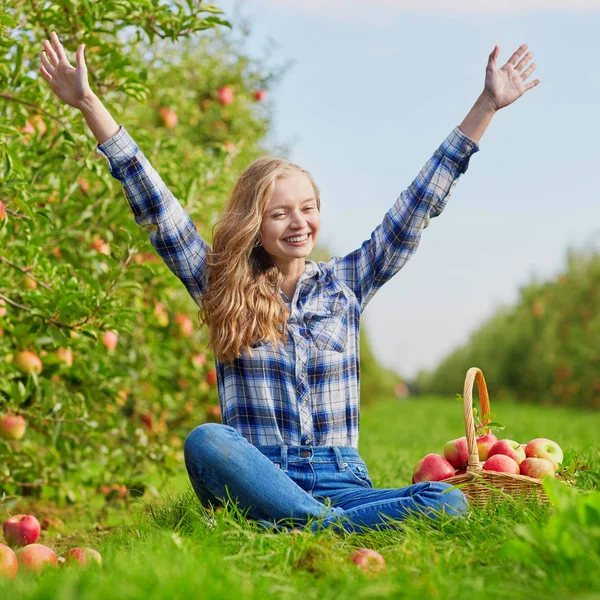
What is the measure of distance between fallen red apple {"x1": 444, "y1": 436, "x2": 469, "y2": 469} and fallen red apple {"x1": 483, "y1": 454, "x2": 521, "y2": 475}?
22 centimetres

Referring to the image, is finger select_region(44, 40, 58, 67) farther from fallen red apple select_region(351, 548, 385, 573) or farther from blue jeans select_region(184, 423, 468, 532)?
fallen red apple select_region(351, 548, 385, 573)

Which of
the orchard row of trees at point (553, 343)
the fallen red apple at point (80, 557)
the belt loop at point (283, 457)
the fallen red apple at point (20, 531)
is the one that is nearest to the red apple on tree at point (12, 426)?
the fallen red apple at point (20, 531)

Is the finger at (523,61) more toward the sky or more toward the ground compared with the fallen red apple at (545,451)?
more toward the sky

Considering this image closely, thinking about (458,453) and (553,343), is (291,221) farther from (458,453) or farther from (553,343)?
(553,343)

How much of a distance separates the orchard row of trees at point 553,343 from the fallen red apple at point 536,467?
39.7 ft

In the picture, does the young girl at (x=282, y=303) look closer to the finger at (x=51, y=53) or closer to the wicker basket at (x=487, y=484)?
the finger at (x=51, y=53)

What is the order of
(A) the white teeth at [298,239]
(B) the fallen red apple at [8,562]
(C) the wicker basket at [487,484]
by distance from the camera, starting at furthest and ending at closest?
(A) the white teeth at [298,239]
(C) the wicker basket at [487,484]
(B) the fallen red apple at [8,562]

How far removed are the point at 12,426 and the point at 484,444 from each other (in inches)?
79.5

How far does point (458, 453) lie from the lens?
9.45ft

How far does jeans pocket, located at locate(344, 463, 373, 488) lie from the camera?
8.96 feet

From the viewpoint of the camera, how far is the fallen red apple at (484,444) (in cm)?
288

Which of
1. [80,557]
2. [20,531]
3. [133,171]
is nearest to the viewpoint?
[80,557]

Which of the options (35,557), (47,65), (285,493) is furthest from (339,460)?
(47,65)

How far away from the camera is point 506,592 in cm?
168
